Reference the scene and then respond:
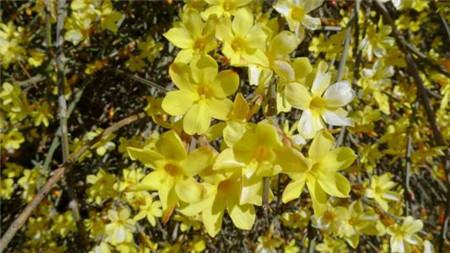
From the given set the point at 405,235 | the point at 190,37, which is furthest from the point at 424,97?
the point at 190,37

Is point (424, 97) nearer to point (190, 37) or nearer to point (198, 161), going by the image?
point (190, 37)

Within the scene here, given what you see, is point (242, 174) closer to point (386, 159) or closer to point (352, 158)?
point (352, 158)

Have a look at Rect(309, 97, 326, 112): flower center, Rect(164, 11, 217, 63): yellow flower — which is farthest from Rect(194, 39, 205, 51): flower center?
Rect(309, 97, 326, 112): flower center

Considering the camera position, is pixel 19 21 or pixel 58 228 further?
pixel 19 21

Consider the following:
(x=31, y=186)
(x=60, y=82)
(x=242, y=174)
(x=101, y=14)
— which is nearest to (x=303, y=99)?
(x=242, y=174)

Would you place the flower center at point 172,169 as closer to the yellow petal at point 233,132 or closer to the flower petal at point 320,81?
the yellow petal at point 233,132

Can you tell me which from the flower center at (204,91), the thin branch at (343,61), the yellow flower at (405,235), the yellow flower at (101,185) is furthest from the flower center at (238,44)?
the yellow flower at (101,185)

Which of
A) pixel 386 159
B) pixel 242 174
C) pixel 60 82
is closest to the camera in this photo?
pixel 242 174
